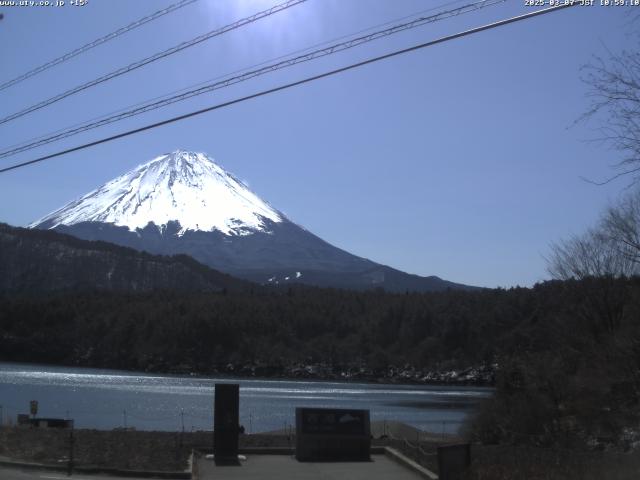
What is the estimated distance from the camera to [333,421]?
84.5 ft

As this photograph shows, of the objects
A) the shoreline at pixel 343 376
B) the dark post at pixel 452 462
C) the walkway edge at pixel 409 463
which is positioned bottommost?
the walkway edge at pixel 409 463

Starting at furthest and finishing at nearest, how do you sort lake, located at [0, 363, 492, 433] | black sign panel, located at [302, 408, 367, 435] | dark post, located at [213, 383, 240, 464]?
1. lake, located at [0, 363, 492, 433]
2. black sign panel, located at [302, 408, 367, 435]
3. dark post, located at [213, 383, 240, 464]

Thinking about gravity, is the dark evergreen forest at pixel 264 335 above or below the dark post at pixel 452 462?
above

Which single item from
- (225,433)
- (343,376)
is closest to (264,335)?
(343,376)

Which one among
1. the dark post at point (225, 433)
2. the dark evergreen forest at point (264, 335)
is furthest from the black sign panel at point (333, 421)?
the dark evergreen forest at point (264, 335)

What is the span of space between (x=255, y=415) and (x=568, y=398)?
3648cm

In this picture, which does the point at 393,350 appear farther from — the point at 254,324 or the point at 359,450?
the point at 359,450

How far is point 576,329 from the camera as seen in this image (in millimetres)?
47188

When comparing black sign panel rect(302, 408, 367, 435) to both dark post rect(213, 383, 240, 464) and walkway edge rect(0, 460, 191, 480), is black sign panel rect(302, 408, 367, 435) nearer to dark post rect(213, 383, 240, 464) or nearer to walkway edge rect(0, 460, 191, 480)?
dark post rect(213, 383, 240, 464)

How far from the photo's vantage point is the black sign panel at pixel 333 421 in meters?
25.4

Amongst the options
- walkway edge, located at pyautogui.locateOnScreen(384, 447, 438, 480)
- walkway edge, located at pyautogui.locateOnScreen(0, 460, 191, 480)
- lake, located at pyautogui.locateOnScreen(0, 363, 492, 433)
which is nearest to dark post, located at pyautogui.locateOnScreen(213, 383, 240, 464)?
walkway edge, located at pyautogui.locateOnScreen(0, 460, 191, 480)

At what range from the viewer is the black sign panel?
25359 millimetres

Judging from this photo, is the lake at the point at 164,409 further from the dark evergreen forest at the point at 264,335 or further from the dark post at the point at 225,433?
the dark evergreen forest at the point at 264,335

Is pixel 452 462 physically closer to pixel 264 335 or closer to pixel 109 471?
pixel 109 471
